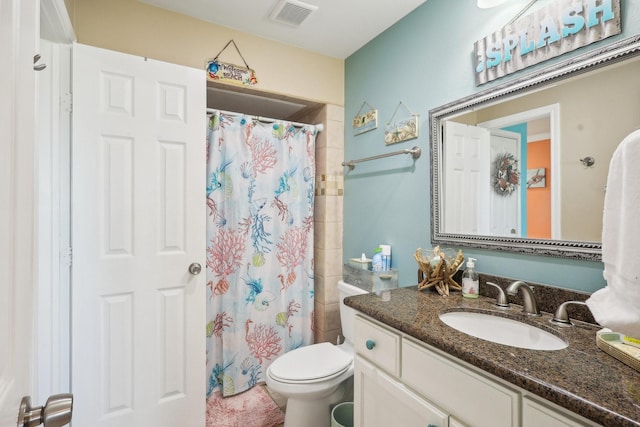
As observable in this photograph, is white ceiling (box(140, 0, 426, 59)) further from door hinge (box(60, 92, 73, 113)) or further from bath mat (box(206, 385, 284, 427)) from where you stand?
bath mat (box(206, 385, 284, 427))

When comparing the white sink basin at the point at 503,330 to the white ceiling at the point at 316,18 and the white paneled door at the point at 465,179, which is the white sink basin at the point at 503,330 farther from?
the white ceiling at the point at 316,18

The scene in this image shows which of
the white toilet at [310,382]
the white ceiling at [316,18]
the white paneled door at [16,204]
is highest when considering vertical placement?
the white ceiling at [316,18]

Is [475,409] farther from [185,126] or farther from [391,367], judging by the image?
[185,126]

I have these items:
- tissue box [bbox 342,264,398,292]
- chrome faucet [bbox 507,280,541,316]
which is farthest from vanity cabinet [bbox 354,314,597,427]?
tissue box [bbox 342,264,398,292]

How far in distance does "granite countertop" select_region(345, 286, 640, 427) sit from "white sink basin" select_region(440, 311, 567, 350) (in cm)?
3

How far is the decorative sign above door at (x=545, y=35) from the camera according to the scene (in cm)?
106

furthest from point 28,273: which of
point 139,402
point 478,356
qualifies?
point 139,402

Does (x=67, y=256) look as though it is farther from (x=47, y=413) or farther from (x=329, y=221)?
(x=329, y=221)

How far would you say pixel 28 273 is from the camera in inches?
20.5

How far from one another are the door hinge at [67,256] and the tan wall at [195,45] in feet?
3.49

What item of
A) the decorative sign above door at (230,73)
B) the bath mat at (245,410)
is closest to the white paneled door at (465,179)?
the decorative sign above door at (230,73)

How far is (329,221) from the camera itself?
7.77 ft

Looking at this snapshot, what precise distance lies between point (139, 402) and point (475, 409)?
1560 mm

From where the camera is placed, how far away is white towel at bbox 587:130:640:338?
638 millimetres
